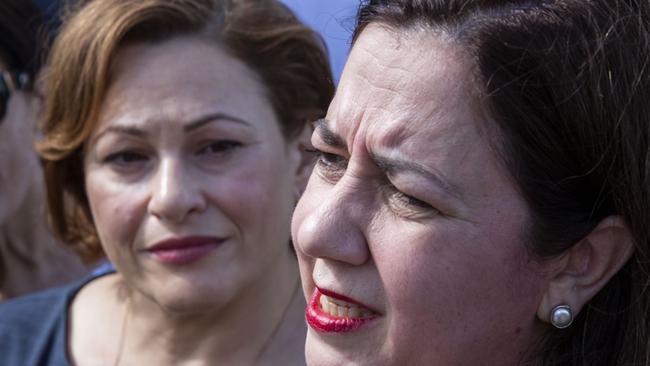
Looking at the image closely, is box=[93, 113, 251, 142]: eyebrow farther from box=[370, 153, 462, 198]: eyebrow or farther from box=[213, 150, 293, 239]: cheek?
box=[370, 153, 462, 198]: eyebrow

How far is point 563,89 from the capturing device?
1733mm

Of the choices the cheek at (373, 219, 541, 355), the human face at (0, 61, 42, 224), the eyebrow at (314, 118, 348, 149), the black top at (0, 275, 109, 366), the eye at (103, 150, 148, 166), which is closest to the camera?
the cheek at (373, 219, 541, 355)

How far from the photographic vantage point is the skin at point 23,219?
3.81 meters

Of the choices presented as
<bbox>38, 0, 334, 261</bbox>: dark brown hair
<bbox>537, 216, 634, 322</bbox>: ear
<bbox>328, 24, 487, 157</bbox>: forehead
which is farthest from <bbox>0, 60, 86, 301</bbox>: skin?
<bbox>537, 216, 634, 322</bbox>: ear

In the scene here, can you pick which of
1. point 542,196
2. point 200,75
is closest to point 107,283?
point 200,75

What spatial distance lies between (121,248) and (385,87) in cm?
124

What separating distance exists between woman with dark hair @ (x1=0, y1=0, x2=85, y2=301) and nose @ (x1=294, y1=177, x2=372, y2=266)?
2.04 metres

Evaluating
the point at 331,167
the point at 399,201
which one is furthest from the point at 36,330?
the point at 399,201

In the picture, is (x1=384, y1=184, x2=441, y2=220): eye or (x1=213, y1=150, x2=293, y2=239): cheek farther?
(x1=213, y1=150, x2=293, y2=239): cheek

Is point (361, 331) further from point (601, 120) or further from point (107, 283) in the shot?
point (107, 283)

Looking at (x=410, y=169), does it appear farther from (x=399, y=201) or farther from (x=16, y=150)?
(x=16, y=150)

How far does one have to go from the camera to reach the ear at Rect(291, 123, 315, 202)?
9.47 feet

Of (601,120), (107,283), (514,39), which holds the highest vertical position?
(514,39)

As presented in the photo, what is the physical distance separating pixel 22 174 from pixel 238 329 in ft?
4.59
